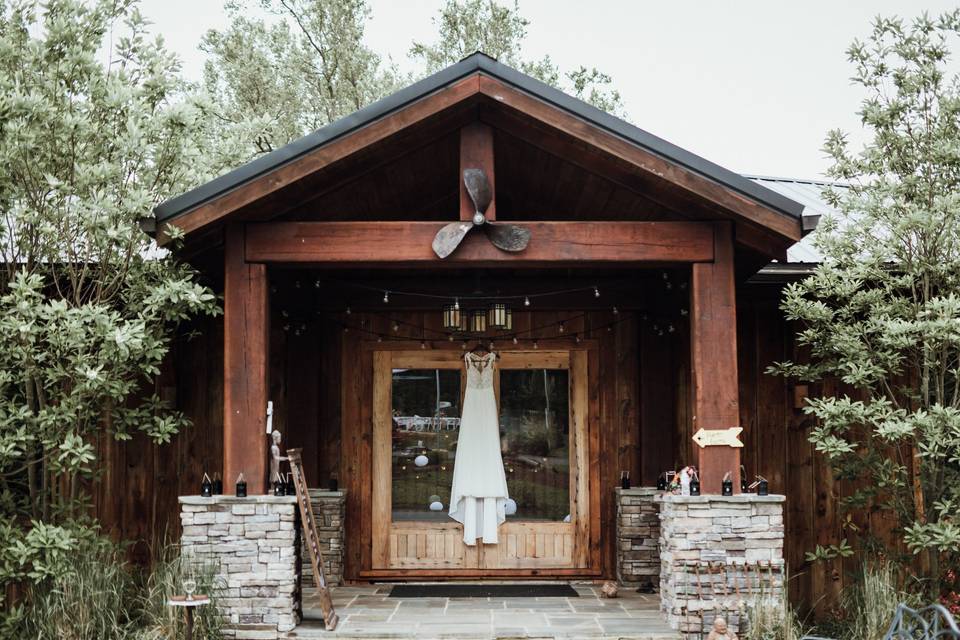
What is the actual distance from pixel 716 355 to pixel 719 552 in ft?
4.31

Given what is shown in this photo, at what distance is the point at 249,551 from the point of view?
569cm

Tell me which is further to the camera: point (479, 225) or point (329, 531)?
point (329, 531)

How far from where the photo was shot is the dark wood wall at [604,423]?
7684 mm

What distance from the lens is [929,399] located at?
6656 millimetres

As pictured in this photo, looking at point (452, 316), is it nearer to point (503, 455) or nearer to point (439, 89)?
point (503, 455)

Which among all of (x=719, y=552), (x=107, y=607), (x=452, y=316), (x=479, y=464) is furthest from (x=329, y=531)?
(x=719, y=552)

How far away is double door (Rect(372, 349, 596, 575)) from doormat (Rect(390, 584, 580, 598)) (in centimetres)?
29

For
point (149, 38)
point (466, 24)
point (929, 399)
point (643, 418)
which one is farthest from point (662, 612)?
point (466, 24)

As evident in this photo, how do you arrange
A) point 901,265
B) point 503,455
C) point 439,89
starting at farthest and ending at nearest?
point 503,455 < point 901,265 < point 439,89

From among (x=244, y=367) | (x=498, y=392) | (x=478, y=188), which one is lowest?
(x=498, y=392)

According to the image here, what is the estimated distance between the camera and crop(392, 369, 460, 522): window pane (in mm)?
7969

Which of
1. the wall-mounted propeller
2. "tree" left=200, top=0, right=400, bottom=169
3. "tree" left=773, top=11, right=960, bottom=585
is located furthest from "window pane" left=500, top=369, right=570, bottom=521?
"tree" left=200, top=0, right=400, bottom=169

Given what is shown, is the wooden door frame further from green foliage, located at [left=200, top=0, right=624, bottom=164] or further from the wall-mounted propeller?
green foliage, located at [left=200, top=0, right=624, bottom=164]

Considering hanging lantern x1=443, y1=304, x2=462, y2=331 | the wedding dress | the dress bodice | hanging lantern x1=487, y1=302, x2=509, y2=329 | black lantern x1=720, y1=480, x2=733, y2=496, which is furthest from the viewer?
the dress bodice
